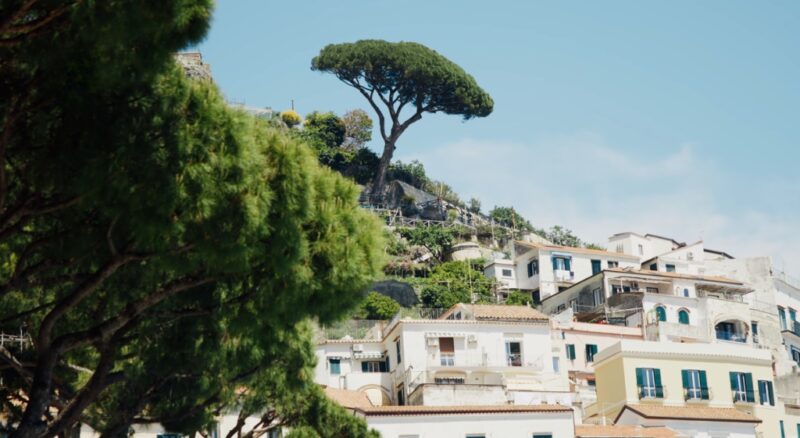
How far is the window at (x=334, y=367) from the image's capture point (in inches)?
2331

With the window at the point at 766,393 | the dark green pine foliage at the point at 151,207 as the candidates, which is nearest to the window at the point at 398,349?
the window at the point at 766,393

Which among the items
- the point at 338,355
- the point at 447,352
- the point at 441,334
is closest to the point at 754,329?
the point at 447,352

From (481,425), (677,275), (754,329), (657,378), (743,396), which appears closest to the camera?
(481,425)

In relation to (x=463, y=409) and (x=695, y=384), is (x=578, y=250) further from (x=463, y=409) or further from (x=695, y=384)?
(x=463, y=409)

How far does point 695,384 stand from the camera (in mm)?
56562

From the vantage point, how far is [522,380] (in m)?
58.6

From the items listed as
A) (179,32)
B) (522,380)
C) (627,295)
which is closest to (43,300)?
(179,32)

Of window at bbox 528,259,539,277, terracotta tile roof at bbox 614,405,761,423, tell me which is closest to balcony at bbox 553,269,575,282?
window at bbox 528,259,539,277

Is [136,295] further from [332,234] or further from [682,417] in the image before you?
[682,417]

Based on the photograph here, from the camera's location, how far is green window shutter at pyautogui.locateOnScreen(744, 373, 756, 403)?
57781mm

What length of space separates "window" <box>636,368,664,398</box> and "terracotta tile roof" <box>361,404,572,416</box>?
9.20 m

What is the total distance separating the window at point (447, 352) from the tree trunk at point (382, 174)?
1933 inches

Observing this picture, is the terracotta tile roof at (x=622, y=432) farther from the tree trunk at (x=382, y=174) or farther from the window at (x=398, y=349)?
the tree trunk at (x=382, y=174)

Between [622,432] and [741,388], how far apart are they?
514 inches
